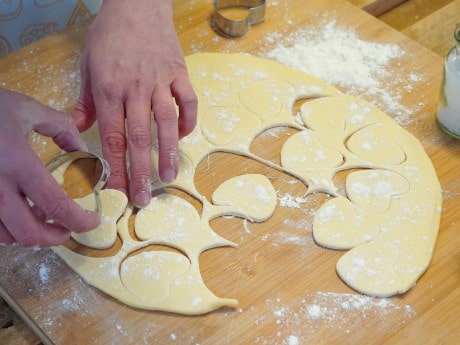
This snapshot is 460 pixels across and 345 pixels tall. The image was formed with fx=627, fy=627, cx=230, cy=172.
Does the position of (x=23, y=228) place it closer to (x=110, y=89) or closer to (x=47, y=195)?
(x=47, y=195)

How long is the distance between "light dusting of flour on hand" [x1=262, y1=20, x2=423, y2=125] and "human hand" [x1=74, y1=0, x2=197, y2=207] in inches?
12.8

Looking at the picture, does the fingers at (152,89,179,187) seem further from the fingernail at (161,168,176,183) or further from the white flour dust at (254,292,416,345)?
the white flour dust at (254,292,416,345)

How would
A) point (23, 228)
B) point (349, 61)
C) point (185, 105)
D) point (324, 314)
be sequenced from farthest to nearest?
1. point (349, 61)
2. point (185, 105)
3. point (324, 314)
4. point (23, 228)

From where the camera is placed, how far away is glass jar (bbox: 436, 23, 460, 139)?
46.7 inches

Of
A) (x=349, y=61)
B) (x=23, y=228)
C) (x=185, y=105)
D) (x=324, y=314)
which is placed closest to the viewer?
(x=23, y=228)

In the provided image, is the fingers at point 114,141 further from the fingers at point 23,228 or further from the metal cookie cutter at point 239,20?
the metal cookie cutter at point 239,20

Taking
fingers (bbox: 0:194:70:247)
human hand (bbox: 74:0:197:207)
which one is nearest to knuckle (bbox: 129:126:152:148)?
human hand (bbox: 74:0:197:207)

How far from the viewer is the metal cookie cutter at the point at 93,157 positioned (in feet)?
3.66

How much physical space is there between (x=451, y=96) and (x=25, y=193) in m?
0.81

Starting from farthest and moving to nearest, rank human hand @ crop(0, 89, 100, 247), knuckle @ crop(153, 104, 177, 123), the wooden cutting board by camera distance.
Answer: knuckle @ crop(153, 104, 177, 123)
the wooden cutting board
human hand @ crop(0, 89, 100, 247)

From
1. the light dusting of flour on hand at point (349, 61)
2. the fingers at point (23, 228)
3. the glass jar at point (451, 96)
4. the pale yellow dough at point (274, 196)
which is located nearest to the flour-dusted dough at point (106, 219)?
the pale yellow dough at point (274, 196)

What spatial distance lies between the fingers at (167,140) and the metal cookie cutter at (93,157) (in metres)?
0.10

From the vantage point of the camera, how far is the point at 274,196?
46.1 inches

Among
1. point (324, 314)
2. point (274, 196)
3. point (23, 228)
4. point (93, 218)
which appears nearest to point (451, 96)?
point (274, 196)
